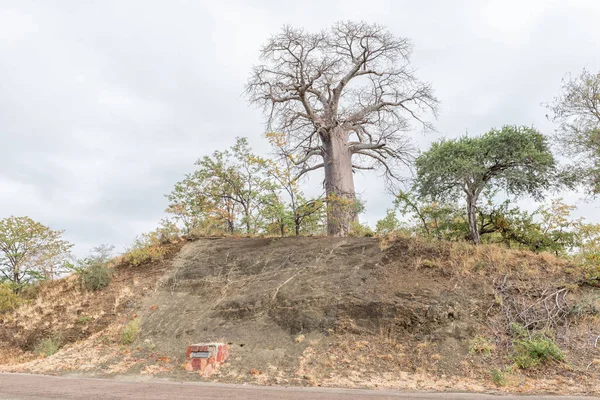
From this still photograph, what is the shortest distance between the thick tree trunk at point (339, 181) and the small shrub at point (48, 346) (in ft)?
32.5

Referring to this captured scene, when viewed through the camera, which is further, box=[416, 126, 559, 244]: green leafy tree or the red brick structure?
box=[416, 126, 559, 244]: green leafy tree

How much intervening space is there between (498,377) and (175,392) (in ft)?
19.1

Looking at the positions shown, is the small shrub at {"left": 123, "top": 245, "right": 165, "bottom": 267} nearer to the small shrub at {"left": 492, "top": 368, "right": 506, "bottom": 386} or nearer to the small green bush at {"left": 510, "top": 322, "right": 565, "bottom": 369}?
the small shrub at {"left": 492, "top": 368, "right": 506, "bottom": 386}

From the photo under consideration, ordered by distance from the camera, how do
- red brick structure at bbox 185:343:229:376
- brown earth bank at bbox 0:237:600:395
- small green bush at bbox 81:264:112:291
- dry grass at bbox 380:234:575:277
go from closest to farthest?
brown earth bank at bbox 0:237:600:395, red brick structure at bbox 185:343:229:376, dry grass at bbox 380:234:575:277, small green bush at bbox 81:264:112:291

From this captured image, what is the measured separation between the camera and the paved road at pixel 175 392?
648 cm

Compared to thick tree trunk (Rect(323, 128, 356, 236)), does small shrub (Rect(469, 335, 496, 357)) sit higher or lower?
lower

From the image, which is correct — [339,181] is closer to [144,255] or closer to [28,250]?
[144,255]

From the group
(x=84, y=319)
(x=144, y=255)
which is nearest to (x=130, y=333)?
(x=84, y=319)

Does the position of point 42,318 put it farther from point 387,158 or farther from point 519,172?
point 519,172

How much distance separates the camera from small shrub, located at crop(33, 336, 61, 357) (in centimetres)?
1126

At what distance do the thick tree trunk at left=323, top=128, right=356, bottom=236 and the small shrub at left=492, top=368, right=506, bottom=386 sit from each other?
8.88 m

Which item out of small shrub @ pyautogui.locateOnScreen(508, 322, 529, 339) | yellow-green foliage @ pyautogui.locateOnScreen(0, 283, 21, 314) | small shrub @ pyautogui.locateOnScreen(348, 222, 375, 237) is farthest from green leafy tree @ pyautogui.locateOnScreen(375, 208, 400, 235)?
yellow-green foliage @ pyautogui.locateOnScreen(0, 283, 21, 314)

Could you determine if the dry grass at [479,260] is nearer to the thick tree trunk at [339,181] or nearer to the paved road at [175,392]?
the thick tree trunk at [339,181]

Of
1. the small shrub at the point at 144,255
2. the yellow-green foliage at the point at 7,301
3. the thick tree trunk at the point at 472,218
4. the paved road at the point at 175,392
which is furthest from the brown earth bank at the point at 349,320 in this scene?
the thick tree trunk at the point at 472,218
